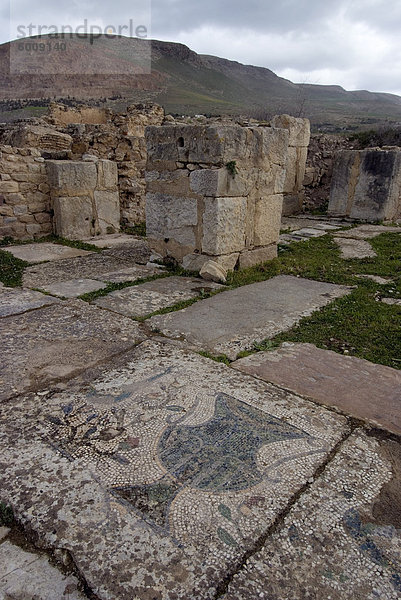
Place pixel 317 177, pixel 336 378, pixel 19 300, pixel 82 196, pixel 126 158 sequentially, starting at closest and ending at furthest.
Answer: pixel 336 378, pixel 19 300, pixel 82 196, pixel 126 158, pixel 317 177

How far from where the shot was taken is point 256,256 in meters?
5.65

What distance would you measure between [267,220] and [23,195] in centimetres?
417

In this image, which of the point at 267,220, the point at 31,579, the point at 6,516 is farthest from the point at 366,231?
the point at 31,579

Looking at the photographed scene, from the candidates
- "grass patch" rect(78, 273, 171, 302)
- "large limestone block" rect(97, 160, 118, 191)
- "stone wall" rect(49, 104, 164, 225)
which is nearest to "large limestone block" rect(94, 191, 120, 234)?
"large limestone block" rect(97, 160, 118, 191)

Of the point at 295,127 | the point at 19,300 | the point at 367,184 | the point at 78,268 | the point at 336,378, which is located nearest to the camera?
the point at 336,378

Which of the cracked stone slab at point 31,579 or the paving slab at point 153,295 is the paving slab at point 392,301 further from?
the cracked stone slab at point 31,579

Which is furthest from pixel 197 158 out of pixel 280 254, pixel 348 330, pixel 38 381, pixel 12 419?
pixel 12 419

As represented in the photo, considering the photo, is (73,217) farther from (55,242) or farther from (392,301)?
(392,301)

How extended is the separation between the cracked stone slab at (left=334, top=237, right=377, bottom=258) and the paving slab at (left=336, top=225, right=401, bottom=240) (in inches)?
11.5

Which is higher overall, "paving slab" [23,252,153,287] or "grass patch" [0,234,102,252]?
"paving slab" [23,252,153,287]

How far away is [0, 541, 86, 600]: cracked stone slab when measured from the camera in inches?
54.4

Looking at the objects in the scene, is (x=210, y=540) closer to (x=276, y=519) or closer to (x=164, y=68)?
(x=276, y=519)

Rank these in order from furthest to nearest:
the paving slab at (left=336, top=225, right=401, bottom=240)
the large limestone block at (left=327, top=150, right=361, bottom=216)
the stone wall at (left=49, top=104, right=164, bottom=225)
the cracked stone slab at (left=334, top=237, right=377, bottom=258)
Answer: the large limestone block at (left=327, top=150, right=361, bottom=216), the stone wall at (left=49, top=104, right=164, bottom=225), the paving slab at (left=336, top=225, right=401, bottom=240), the cracked stone slab at (left=334, top=237, right=377, bottom=258)

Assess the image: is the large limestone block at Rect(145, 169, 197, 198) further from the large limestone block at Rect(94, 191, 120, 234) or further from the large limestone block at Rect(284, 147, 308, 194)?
the large limestone block at Rect(284, 147, 308, 194)
